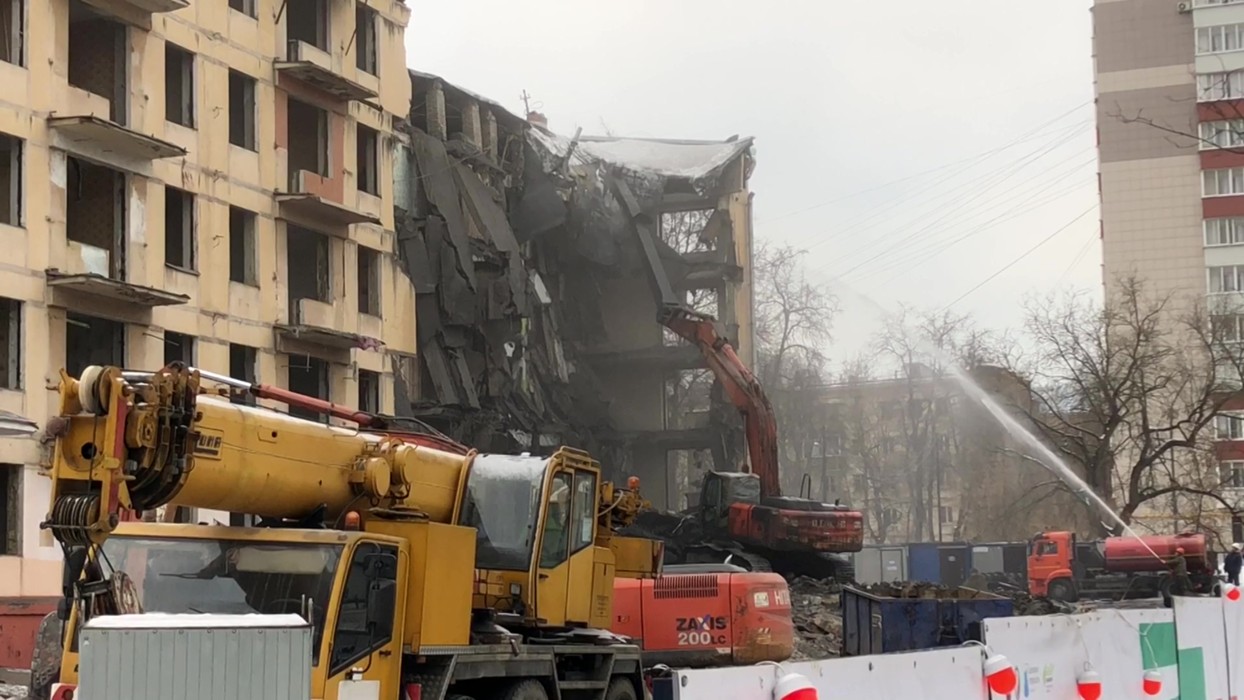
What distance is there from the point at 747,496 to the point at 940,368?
43.6 meters

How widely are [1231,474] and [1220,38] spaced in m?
33.0

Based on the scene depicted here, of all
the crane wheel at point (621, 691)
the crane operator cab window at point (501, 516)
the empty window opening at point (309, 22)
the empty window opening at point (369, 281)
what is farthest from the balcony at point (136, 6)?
the crane wheel at point (621, 691)

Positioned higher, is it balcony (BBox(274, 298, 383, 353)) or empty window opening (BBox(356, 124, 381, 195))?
empty window opening (BBox(356, 124, 381, 195))

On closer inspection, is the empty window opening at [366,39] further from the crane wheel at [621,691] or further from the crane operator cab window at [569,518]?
the crane wheel at [621,691]

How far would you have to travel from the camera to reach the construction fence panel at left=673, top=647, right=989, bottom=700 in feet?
26.4

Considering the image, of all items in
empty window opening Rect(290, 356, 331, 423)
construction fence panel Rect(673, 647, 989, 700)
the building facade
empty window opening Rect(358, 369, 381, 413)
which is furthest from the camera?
empty window opening Rect(358, 369, 381, 413)

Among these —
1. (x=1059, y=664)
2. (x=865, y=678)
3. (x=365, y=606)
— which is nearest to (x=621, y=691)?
(x=1059, y=664)

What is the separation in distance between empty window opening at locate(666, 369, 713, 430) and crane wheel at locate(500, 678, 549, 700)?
138 ft

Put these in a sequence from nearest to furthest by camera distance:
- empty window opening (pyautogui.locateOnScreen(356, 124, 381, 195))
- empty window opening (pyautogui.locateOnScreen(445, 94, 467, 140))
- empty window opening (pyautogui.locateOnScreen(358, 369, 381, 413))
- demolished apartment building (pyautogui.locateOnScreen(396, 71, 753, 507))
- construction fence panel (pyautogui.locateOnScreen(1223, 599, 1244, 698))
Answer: construction fence panel (pyautogui.locateOnScreen(1223, 599, 1244, 698))
empty window opening (pyautogui.locateOnScreen(358, 369, 381, 413))
empty window opening (pyautogui.locateOnScreen(356, 124, 381, 195))
demolished apartment building (pyautogui.locateOnScreen(396, 71, 753, 507))
empty window opening (pyautogui.locateOnScreen(445, 94, 467, 140))

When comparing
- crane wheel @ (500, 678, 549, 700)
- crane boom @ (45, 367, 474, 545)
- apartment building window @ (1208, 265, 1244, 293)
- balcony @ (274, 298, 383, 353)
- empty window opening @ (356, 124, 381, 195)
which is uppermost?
apartment building window @ (1208, 265, 1244, 293)

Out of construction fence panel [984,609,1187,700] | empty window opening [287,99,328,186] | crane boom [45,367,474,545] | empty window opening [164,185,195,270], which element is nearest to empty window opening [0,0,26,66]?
empty window opening [164,185,195,270]

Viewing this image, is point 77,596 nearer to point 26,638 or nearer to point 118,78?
point 26,638

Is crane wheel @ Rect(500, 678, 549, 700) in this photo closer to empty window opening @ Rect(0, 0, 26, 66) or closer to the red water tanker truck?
empty window opening @ Rect(0, 0, 26, 66)

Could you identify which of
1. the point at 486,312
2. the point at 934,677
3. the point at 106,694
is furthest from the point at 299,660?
the point at 486,312
